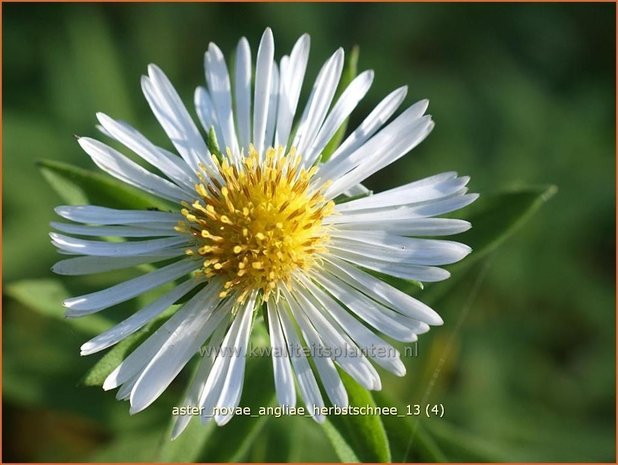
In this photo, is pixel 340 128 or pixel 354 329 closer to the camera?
pixel 354 329

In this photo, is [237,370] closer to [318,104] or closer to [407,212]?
[407,212]

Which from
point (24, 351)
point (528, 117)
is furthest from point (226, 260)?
point (528, 117)

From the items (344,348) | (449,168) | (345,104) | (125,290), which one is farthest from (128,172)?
(449,168)

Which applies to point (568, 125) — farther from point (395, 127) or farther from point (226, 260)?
point (226, 260)

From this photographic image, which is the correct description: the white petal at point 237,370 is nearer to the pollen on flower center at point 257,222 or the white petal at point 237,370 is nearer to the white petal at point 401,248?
the pollen on flower center at point 257,222

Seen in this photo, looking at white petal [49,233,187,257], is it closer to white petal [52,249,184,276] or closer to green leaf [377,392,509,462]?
white petal [52,249,184,276]

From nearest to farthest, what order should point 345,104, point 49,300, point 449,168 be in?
point 345,104 → point 49,300 → point 449,168

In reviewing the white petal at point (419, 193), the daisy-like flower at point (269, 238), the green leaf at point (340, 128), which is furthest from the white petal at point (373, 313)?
the green leaf at point (340, 128)
